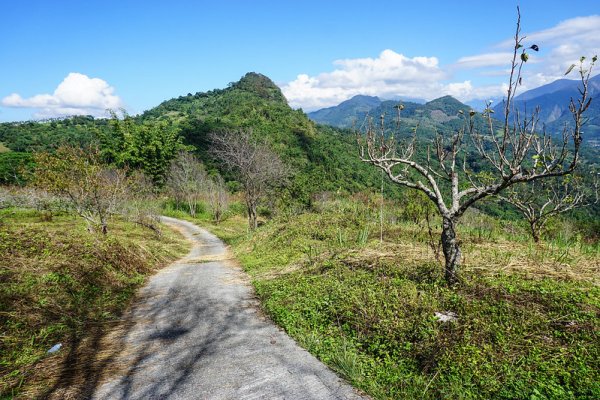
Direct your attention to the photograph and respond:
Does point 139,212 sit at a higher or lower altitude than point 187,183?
lower

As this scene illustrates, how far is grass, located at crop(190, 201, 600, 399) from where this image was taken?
3982mm

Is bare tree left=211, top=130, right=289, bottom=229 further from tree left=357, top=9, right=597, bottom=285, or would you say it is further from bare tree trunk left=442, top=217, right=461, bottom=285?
bare tree trunk left=442, top=217, right=461, bottom=285

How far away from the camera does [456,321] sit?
5.13 m

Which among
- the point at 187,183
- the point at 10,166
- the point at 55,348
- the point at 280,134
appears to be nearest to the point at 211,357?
the point at 55,348

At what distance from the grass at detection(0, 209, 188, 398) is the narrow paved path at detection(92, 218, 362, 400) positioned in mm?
759

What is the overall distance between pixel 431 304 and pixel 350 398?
2481 mm

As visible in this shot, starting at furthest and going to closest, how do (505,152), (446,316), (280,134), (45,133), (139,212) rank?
(280,134), (45,133), (139,212), (505,152), (446,316)

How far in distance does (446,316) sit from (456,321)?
0.23 m

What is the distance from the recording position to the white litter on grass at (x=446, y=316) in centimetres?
523

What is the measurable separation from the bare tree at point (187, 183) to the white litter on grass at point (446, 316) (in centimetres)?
4012

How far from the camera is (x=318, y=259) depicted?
9.92 meters

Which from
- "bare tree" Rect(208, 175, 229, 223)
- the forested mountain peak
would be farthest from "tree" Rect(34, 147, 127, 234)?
the forested mountain peak

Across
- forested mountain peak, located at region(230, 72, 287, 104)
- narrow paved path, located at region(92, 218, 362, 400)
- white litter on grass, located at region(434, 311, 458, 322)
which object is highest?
forested mountain peak, located at region(230, 72, 287, 104)

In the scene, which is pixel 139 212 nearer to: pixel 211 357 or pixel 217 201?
pixel 217 201
